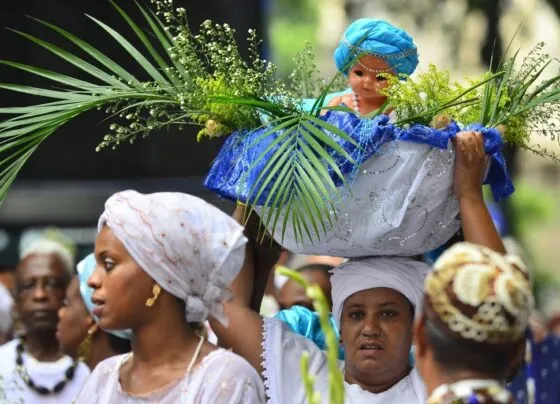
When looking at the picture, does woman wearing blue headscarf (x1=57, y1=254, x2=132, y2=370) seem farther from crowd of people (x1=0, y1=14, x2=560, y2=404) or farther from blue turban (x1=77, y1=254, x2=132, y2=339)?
crowd of people (x1=0, y1=14, x2=560, y2=404)

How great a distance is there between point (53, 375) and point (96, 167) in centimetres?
650

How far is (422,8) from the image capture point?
17.3 m

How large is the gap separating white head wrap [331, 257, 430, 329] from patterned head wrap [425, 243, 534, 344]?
156 cm

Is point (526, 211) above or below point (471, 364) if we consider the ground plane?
above

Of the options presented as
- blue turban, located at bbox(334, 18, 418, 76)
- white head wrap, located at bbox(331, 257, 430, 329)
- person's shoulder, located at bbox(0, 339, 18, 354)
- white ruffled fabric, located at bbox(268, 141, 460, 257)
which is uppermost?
person's shoulder, located at bbox(0, 339, 18, 354)

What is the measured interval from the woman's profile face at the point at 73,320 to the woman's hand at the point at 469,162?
2968 mm

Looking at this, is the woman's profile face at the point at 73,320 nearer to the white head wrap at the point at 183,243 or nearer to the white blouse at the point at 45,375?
the white blouse at the point at 45,375

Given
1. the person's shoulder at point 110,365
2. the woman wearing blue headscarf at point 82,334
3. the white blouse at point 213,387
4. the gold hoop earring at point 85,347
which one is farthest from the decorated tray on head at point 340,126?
the gold hoop earring at point 85,347

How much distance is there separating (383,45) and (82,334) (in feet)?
9.76

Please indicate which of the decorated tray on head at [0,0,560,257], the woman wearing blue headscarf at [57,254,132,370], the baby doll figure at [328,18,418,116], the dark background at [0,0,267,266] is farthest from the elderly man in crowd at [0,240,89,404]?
the dark background at [0,0,267,266]

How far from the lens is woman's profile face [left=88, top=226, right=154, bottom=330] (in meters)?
4.88

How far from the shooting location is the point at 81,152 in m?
14.0

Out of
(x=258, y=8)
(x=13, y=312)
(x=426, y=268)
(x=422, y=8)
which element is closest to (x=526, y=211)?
(x=422, y=8)

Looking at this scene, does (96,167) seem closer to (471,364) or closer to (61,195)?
(61,195)
